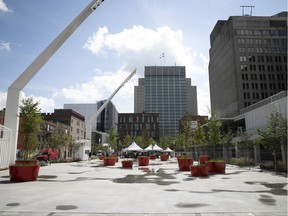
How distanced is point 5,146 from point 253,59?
91448 mm

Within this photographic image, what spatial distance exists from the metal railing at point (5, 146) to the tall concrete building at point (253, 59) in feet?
264

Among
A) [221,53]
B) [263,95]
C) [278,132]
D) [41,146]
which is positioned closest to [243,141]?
[278,132]

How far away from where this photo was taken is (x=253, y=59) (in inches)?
3797

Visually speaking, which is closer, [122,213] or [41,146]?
[122,213]

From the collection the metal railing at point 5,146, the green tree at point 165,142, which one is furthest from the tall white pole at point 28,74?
the green tree at point 165,142

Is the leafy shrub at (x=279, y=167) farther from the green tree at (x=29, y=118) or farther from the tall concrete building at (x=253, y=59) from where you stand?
the tall concrete building at (x=253, y=59)

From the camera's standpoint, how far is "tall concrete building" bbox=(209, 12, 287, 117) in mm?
94312

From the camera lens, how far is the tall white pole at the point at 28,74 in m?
27.4

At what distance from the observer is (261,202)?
377 inches

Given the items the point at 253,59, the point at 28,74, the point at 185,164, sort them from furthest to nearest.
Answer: the point at 253,59, the point at 28,74, the point at 185,164

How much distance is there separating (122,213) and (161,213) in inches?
47.0

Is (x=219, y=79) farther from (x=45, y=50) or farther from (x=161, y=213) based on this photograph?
(x=161, y=213)

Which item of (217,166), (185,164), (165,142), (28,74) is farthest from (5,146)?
(165,142)

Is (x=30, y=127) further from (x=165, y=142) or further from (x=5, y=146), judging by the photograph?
(x=165, y=142)
